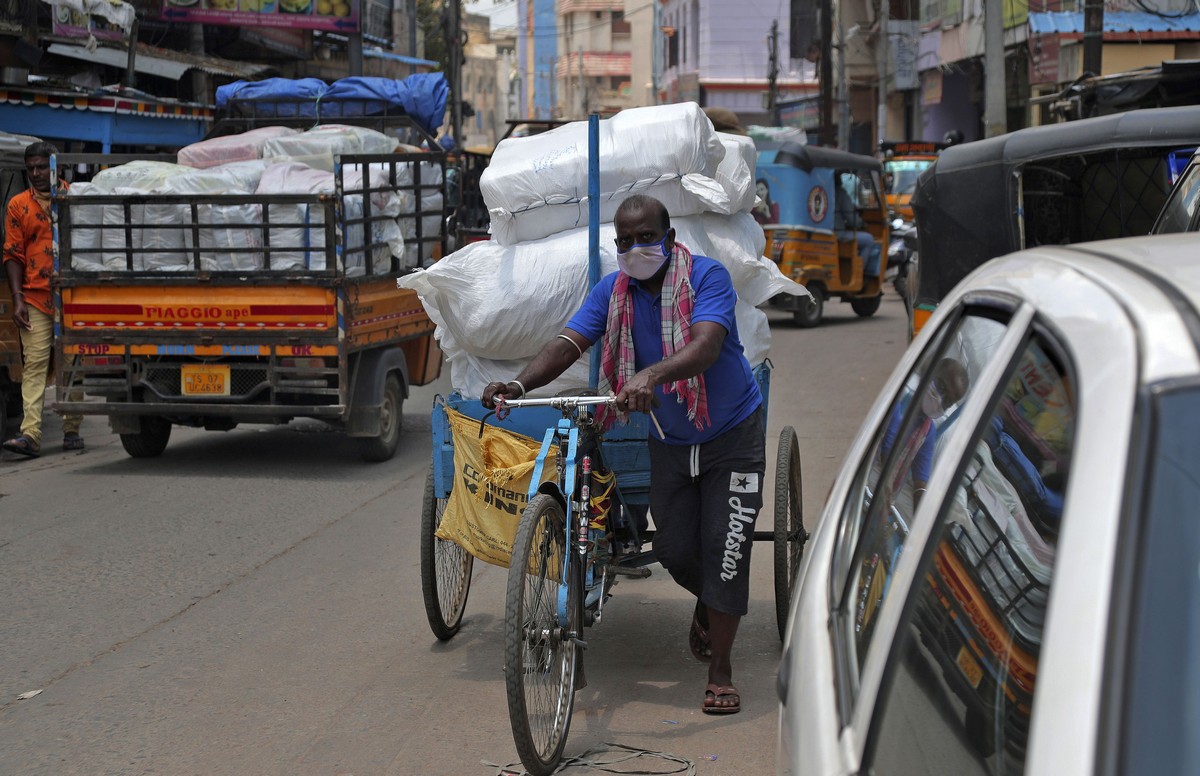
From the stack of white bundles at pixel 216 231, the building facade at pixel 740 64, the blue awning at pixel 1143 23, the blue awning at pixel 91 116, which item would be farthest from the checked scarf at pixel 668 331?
the building facade at pixel 740 64

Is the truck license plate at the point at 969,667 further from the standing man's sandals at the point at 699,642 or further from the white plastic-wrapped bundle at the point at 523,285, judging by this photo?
the white plastic-wrapped bundle at the point at 523,285

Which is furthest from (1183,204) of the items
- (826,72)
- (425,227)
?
(826,72)

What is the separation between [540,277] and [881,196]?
1549 centimetres

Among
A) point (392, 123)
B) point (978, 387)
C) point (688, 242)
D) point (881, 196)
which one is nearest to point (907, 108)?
point (881, 196)

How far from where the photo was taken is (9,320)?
1026cm

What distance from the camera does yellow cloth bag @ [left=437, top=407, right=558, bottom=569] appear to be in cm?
480

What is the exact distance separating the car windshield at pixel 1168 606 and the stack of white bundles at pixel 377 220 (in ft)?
27.9

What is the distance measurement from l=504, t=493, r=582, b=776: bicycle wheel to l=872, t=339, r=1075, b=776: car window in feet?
6.82

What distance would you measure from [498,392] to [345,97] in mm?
11616

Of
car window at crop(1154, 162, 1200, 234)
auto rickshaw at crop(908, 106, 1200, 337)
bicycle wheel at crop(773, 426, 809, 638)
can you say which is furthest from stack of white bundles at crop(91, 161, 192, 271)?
car window at crop(1154, 162, 1200, 234)

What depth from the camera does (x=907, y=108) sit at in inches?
1581

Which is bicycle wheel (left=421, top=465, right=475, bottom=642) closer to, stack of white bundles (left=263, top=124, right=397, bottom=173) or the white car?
the white car

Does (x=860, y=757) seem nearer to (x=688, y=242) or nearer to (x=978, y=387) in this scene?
(x=978, y=387)

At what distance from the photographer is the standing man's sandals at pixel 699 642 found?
5.16 meters
